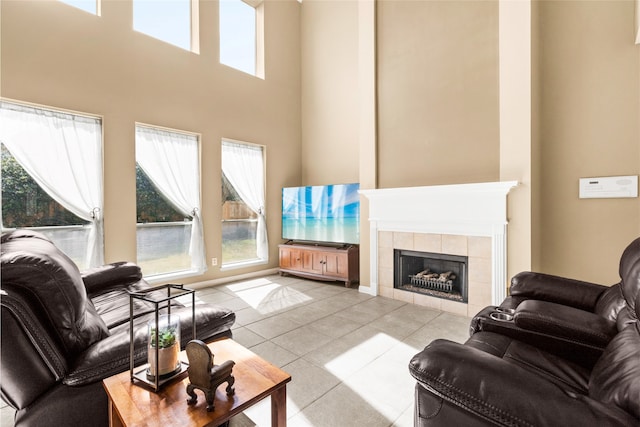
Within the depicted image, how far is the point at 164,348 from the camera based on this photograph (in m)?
1.18

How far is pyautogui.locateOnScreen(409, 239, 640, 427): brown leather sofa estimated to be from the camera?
0.85 meters

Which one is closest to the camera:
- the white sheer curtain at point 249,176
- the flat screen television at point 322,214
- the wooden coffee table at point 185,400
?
the wooden coffee table at point 185,400

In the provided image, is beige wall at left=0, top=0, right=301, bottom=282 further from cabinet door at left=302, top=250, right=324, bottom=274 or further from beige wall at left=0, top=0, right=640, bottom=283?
cabinet door at left=302, top=250, right=324, bottom=274

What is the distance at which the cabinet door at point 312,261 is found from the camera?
15.5 ft

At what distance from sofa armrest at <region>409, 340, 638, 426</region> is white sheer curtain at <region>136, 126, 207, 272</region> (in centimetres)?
397

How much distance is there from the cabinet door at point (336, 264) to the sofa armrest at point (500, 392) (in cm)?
331

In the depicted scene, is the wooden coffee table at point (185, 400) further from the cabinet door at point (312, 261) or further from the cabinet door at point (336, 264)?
the cabinet door at point (312, 261)

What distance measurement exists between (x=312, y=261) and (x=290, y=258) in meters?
0.48

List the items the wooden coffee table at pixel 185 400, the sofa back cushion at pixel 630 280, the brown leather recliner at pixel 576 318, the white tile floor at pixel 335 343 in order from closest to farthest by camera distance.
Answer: the wooden coffee table at pixel 185 400, the sofa back cushion at pixel 630 280, the brown leather recliner at pixel 576 318, the white tile floor at pixel 335 343

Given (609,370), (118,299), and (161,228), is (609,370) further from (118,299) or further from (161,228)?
(161,228)

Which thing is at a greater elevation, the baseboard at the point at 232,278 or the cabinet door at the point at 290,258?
the cabinet door at the point at 290,258

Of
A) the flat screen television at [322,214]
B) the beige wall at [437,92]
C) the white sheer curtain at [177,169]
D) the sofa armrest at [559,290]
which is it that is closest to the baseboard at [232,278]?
the white sheer curtain at [177,169]

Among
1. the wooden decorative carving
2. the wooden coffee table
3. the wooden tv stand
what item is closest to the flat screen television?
the wooden tv stand

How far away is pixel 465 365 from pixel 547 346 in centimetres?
89
